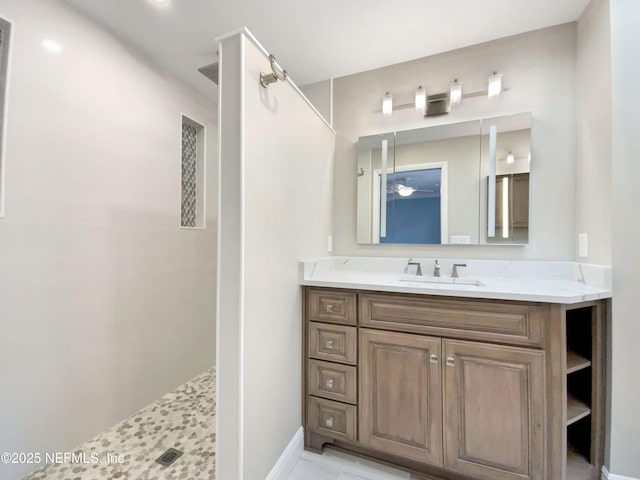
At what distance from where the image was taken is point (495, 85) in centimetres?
174

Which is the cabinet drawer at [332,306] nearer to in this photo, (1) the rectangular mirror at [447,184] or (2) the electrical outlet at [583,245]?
(1) the rectangular mirror at [447,184]

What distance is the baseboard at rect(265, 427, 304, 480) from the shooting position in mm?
1315

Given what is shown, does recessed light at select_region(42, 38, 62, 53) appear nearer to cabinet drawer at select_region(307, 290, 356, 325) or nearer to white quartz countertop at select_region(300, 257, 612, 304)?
white quartz countertop at select_region(300, 257, 612, 304)

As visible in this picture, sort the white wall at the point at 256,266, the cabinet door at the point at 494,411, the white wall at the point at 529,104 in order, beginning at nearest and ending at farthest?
the white wall at the point at 256,266 → the cabinet door at the point at 494,411 → the white wall at the point at 529,104

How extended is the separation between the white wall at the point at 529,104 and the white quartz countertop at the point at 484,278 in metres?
0.08

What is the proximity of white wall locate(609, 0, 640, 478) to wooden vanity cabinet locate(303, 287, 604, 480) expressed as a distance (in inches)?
2.7

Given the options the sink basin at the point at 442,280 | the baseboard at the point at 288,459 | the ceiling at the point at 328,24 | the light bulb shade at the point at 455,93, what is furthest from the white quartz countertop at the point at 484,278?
the ceiling at the point at 328,24

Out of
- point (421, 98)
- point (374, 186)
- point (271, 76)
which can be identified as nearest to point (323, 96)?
point (421, 98)

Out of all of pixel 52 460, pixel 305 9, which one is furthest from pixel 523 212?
pixel 52 460

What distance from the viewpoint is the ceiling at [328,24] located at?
149cm

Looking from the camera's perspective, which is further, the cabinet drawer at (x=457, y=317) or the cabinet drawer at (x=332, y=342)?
the cabinet drawer at (x=332, y=342)

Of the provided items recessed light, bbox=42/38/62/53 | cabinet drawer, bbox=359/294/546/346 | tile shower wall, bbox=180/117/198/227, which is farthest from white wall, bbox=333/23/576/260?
recessed light, bbox=42/38/62/53

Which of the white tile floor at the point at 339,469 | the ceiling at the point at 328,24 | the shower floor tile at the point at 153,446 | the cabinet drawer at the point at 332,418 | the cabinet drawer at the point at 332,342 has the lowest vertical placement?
A: the white tile floor at the point at 339,469

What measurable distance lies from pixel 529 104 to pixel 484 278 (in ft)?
3.77
